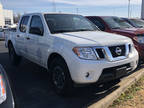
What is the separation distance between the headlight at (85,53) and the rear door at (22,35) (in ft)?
8.20

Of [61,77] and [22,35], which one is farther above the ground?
[22,35]

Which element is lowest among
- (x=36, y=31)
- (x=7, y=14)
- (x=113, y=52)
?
(x=113, y=52)

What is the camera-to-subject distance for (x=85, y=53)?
121 inches

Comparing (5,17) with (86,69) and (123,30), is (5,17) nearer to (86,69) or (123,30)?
(123,30)

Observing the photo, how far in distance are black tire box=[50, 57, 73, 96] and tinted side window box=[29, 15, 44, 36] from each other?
975mm

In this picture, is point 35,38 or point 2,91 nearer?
point 2,91

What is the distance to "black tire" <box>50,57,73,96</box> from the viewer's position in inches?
131

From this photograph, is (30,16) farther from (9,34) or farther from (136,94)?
(136,94)

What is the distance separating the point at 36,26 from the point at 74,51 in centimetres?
185

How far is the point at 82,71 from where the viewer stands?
300 centimetres

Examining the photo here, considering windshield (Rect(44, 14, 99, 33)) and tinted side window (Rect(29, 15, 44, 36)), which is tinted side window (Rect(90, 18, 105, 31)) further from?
tinted side window (Rect(29, 15, 44, 36))

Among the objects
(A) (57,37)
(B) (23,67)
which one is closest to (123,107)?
(A) (57,37)

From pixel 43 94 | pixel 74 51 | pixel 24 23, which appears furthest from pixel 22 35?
pixel 74 51

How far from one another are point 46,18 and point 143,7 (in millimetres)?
25386
